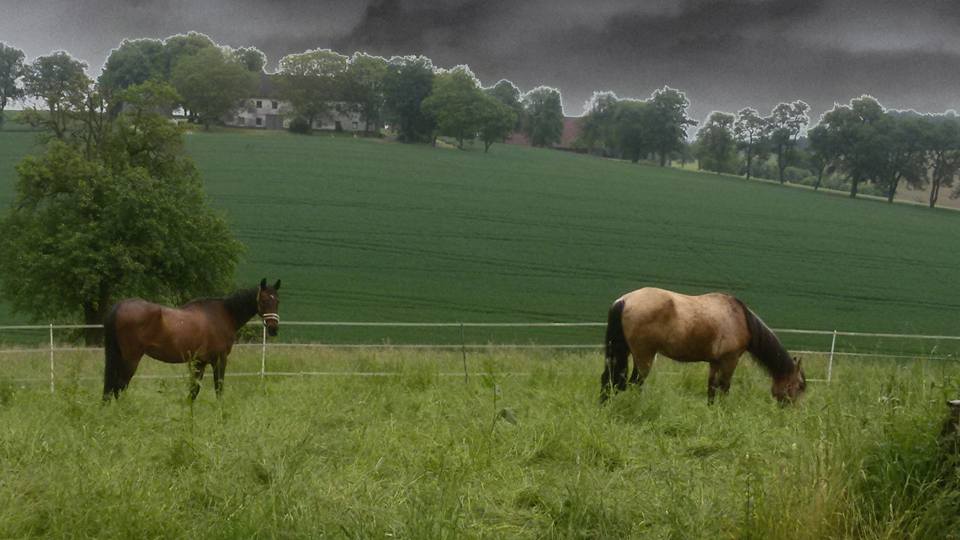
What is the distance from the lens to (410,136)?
56125 mm

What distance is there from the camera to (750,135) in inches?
2190

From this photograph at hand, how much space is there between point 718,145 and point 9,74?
44.6m

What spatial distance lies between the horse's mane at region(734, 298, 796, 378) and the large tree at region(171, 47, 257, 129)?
111 feet

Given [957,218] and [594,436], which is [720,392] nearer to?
[594,436]

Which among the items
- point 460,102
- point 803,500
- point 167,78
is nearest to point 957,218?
point 460,102

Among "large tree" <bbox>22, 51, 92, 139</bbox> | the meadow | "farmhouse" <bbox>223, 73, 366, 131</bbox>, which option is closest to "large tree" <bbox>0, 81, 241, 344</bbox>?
"large tree" <bbox>22, 51, 92, 139</bbox>

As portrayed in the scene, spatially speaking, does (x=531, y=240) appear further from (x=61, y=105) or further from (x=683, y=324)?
(x=683, y=324)

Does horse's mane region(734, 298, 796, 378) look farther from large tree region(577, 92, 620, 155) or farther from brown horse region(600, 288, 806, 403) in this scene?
large tree region(577, 92, 620, 155)

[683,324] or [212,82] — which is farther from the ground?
[212,82]

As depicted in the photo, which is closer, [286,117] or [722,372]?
[722,372]

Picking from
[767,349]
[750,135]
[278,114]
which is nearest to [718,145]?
[750,135]

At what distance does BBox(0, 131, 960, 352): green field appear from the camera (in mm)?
28750

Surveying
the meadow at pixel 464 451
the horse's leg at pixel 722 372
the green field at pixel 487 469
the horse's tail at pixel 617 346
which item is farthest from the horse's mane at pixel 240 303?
the horse's leg at pixel 722 372

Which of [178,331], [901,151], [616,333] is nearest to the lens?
[616,333]
